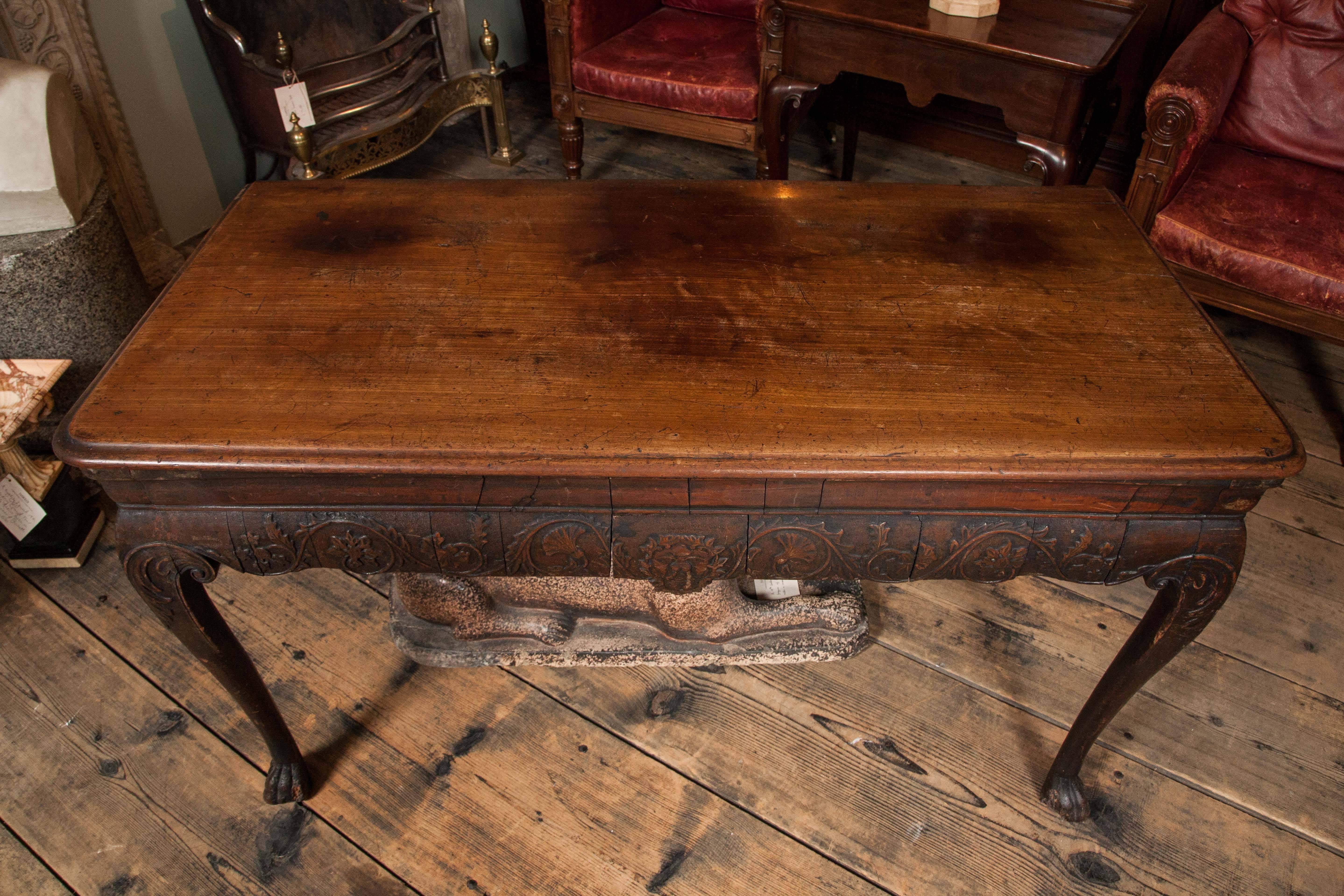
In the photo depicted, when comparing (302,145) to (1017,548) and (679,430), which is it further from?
(1017,548)

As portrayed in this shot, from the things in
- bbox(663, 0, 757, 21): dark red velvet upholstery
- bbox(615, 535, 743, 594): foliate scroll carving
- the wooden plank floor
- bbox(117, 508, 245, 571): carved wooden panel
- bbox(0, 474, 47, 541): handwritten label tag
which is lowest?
the wooden plank floor

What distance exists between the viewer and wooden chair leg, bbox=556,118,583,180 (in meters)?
2.51

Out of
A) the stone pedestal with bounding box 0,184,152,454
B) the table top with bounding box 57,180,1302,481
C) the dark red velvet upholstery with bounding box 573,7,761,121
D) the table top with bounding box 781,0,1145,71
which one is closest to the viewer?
the table top with bounding box 57,180,1302,481

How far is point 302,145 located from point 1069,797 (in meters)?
2.21

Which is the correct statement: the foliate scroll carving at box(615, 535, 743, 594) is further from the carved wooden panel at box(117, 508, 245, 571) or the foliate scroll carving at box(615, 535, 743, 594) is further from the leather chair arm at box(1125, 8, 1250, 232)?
the leather chair arm at box(1125, 8, 1250, 232)

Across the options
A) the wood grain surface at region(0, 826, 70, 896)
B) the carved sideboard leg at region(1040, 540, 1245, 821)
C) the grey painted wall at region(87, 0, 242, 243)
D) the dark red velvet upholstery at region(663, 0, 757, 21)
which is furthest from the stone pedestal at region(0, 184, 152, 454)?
the carved sideboard leg at region(1040, 540, 1245, 821)

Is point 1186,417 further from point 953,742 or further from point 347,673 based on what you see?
point 347,673

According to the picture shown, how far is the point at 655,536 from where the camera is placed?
98 centimetres

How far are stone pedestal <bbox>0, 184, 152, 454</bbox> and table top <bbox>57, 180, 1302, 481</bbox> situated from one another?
619 mm

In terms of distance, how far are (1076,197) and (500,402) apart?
3.32 feet

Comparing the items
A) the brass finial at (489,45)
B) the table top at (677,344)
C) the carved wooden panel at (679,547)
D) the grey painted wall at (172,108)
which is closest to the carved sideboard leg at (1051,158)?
the table top at (677,344)

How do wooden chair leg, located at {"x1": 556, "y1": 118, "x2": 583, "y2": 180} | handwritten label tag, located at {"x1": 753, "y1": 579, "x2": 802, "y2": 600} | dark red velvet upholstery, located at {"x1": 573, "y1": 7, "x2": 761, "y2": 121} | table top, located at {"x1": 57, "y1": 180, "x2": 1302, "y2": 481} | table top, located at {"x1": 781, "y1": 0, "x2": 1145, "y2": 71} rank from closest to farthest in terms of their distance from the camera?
1. table top, located at {"x1": 57, "y1": 180, "x2": 1302, "y2": 481}
2. handwritten label tag, located at {"x1": 753, "y1": 579, "x2": 802, "y2": 600}
3. table top, located at {"x1": 781, "y1": 0, "x2": 1145, "y2": 71}
4. dark red velvet upholstery, located at {"x1": 573, "y1": 7, "x2": 761, "y2": 121}
5. wooden chair leg, located at {"x1": 556, "y1": 118, "x2": 583, "y2": 180}

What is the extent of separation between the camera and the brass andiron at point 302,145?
2160 mm

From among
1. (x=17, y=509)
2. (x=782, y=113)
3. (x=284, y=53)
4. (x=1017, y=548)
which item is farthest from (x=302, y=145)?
(x=1017, y=548)
